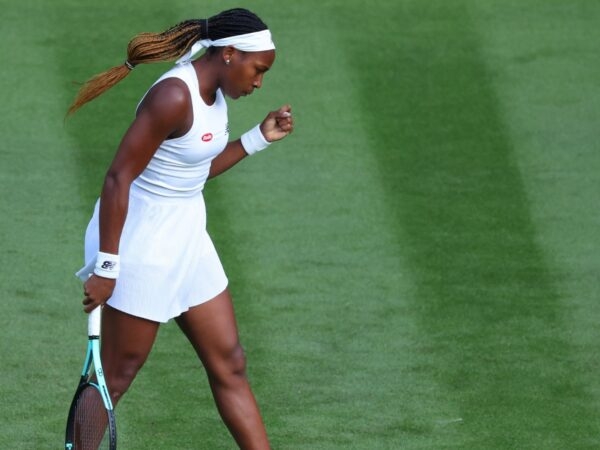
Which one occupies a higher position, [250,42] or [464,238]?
[250,42]

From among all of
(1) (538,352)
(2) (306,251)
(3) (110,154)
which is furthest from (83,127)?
(1) (538,352)

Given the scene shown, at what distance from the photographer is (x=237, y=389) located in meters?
5.95

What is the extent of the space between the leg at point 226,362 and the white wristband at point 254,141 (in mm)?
595

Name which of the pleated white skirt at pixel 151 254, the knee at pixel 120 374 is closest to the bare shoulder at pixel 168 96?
the pleated white skirt at pixel 151 254

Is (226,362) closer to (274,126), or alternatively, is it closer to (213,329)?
(213,329)

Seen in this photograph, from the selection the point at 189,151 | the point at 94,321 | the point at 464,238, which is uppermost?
the point at 189,151

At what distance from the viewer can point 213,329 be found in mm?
5828

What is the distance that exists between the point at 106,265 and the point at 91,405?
0.53m

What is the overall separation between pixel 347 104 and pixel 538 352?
108 inches

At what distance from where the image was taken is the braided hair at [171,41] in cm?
559

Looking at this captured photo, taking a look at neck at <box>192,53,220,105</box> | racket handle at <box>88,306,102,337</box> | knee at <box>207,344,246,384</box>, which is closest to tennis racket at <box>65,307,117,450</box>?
racket handle at <box>88,306,102,337</box>

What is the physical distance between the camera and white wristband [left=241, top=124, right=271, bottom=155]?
6.10 m

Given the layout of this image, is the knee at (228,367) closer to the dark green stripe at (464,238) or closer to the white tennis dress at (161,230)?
the white tennis dress at (161,230)

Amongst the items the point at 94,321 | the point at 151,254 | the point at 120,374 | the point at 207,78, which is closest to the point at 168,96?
the point at 207,78
